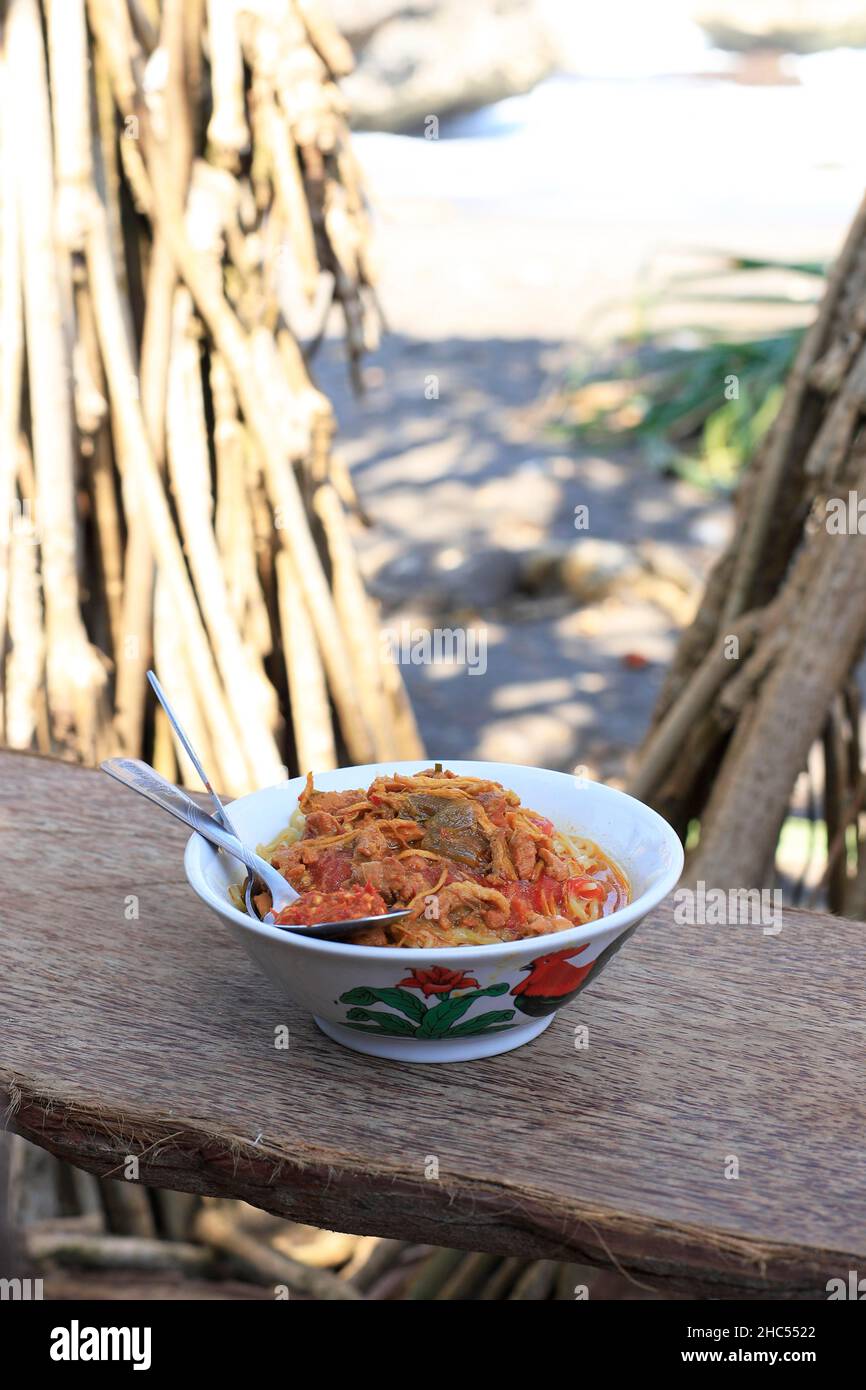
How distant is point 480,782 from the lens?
93cm

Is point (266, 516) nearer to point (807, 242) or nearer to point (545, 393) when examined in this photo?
point (545, 393)

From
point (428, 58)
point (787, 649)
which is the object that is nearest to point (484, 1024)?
point (787, 649)

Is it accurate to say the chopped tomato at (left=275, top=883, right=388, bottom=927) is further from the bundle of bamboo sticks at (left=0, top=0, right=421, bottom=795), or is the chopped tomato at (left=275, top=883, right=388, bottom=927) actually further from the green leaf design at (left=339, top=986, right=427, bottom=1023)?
the bundle of bamboo sticks at (left=0, top=0, right=421, bottom=795)

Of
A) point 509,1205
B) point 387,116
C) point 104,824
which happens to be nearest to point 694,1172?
point 509,1205

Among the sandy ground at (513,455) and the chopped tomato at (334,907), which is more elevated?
the chopped tomato at (334,907)

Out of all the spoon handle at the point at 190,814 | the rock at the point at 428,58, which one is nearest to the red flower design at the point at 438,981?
the spoon handle at the point at 190,814

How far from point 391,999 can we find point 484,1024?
0.21 feet

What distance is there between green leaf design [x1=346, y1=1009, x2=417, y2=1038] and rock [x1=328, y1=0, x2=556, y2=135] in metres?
9.73

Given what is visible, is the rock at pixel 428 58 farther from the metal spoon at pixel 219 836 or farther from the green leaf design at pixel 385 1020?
the green leaf design at pixel 385 1020

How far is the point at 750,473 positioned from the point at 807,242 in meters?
5.13

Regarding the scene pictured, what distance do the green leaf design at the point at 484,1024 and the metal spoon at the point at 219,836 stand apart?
0.25 ft

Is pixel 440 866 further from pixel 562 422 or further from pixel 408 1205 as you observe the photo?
pixel 562 422

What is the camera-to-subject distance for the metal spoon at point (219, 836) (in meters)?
0.79

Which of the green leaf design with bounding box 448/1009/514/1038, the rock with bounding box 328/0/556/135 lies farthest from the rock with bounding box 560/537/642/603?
the rock with bounding box 328/0/556/135
